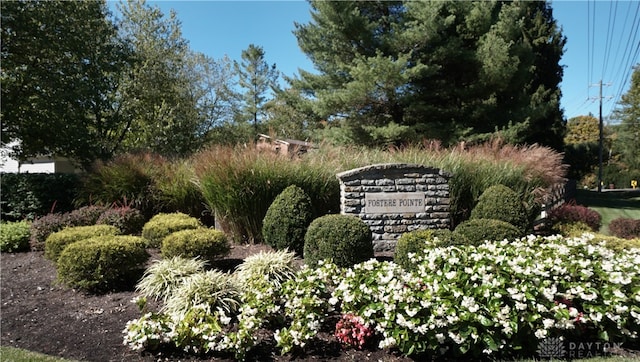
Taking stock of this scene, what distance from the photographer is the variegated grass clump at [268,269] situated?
4.25 metres

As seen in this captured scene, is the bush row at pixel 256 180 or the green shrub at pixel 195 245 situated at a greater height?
the bush row at pixel 256 180

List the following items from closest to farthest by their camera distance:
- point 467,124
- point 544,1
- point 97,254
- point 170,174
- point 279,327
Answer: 1. point 279,327
2. point 97,254
3. point 170,174
4. point 467,124
5. point 544,1

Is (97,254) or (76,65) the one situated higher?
(76,65)

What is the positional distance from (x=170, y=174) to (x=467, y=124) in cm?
1020

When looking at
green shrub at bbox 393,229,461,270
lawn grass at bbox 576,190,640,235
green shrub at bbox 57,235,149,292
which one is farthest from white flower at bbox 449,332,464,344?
lawn grass at bbox 576,190,640,235

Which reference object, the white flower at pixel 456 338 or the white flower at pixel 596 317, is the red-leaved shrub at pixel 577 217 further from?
the white flower at pixel 456 338

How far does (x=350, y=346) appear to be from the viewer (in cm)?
342

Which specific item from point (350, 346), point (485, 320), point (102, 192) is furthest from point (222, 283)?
point (102, 192)

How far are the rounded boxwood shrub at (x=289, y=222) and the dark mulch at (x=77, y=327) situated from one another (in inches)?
31.2

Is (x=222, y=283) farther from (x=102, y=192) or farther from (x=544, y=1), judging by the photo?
(x=544, y=1)

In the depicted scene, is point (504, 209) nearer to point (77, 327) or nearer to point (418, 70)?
point (77, 327)

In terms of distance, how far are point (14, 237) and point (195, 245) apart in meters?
4.21

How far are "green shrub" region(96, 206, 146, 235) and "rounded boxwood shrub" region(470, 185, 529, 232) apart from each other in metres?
5.83

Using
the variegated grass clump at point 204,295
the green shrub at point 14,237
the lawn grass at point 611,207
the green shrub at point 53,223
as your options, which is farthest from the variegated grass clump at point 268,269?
the lawn grass at point 611,207
